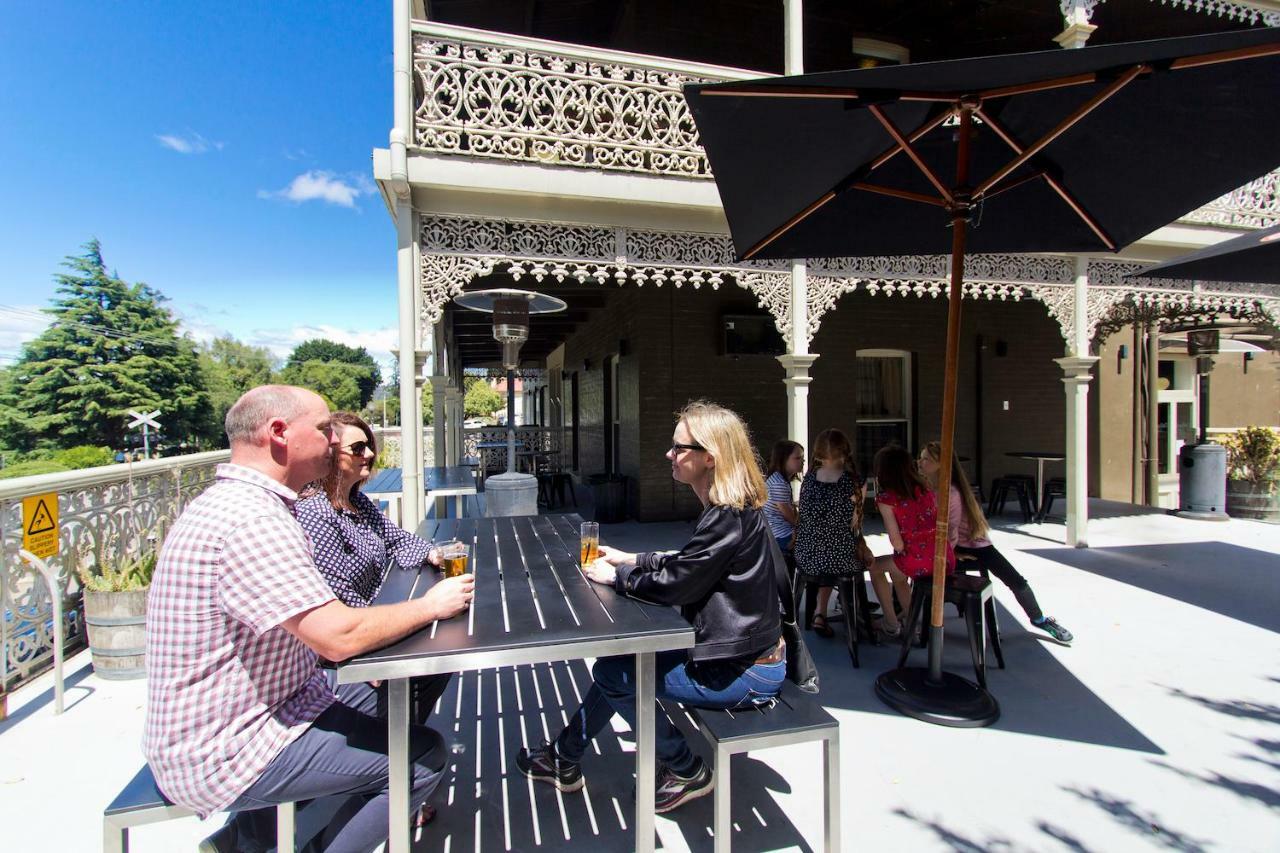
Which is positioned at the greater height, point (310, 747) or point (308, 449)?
point (308, 449)

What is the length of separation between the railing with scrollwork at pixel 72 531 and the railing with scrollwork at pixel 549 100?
3254mm

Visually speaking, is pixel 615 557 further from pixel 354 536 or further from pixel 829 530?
pixel 829 530

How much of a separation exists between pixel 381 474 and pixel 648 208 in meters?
4.22

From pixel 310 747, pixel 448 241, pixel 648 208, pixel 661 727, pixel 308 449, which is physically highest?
pixel 648 208

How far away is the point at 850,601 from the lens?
3.92 m

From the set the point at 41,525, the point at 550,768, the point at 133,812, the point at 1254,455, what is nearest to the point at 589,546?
the point at 550,768

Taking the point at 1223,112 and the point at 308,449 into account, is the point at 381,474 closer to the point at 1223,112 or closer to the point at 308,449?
the point at 308,449

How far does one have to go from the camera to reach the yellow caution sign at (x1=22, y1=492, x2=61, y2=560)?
10.9ft

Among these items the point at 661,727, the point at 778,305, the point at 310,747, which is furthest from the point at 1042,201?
the point at 310,747

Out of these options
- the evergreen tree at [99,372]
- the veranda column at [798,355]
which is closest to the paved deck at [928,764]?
the veranda column at [798,355]

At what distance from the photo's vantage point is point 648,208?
542 cm

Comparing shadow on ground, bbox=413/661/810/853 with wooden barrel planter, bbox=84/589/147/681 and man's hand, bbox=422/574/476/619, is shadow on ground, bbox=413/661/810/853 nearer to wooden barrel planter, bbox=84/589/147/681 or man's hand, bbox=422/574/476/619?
man's hand, bbox=422/574/476/619

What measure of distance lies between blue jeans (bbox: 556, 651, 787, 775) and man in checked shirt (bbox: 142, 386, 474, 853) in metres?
0.78

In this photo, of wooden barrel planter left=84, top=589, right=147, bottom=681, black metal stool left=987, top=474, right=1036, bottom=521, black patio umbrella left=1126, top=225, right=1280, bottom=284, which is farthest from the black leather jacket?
black metal stool left=987, top=474, right=1036, bottom=521
